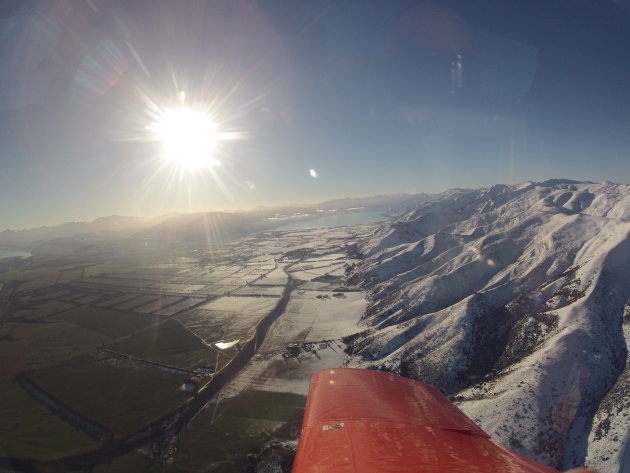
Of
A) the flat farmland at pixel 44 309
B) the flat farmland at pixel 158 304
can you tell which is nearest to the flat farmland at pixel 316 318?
the flat farmland at pixel 158 304

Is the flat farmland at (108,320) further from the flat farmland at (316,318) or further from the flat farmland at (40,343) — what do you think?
the flat farmland at (316,318)

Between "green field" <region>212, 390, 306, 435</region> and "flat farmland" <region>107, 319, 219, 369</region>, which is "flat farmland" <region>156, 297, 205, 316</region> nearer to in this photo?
"flat farmland" <region>107, 319, 219, 369</region>

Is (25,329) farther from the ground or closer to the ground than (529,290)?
closer to the ground

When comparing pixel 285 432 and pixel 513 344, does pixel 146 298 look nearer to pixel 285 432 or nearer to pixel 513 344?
pixel 285 432

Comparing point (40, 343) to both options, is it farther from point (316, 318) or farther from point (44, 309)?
point (316, 318)

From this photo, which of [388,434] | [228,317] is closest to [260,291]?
[228,317]

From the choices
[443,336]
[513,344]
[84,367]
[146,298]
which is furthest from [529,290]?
[146,298]

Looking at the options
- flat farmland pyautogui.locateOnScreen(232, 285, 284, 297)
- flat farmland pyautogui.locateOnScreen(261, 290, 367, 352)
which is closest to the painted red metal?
flat farmland pyautogui.locateOnScreen(261, 290, 367, 352)
